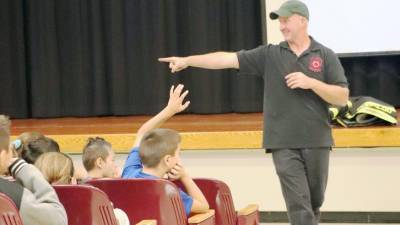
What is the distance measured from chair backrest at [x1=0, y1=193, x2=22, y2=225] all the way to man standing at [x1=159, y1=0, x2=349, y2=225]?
1875 millimetres

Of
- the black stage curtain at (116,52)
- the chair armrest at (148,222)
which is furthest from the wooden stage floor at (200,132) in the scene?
the chair armrest at (148,222)

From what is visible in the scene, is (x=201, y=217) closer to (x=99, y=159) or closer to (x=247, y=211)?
(x=247, y=211)

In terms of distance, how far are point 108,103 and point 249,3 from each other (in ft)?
5.58

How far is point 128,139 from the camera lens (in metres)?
5.75

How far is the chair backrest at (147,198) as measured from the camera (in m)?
3.01

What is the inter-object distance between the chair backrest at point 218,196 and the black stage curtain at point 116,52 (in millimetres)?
3690

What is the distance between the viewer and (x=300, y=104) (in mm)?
3963

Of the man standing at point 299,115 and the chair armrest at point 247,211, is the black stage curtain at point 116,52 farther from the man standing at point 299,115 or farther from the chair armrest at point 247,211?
the chair armrest at point 247,211

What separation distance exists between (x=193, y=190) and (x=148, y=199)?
35cm

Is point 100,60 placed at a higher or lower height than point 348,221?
higher

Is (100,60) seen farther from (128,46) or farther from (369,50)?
(369,50)

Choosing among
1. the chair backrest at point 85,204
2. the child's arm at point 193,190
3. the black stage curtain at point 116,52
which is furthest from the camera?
the black stage curtain at point 116,52

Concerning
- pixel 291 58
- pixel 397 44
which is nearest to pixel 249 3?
pixel 397 44

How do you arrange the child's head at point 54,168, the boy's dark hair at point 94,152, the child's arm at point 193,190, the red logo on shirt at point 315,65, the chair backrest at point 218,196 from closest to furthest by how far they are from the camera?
1. the child's head at point 54,168
2. the child's arm at point 193,190
3. the chair backrest at point 218,196
4. the boy's dark hair at point 94,152
5. the red logo on shirt at point 315,65
